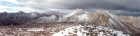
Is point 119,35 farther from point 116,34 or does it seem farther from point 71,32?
point 71,32

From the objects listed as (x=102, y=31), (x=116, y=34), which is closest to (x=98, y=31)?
(x=102, y=31)

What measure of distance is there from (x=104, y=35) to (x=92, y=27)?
8.43 metres

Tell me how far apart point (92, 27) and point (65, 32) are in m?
10.4

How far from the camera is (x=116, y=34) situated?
69.3 metres

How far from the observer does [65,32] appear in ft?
227

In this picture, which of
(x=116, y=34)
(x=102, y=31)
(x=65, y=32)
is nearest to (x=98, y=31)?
(x=102, y=31)

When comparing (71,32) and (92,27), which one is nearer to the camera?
(71,32)

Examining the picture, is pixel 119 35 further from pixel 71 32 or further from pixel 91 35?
A: pixel 71 32

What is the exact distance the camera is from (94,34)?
2623 inches

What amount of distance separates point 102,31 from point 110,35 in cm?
320

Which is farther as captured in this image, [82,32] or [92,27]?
[92,27]

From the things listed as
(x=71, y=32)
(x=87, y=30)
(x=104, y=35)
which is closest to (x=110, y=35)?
(x=104, y=35)

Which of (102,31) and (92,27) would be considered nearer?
(102,31)

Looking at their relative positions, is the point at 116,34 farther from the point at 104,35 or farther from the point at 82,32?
the point at 82,32
